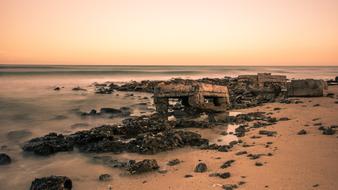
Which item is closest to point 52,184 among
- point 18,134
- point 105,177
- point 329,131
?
point 105,177

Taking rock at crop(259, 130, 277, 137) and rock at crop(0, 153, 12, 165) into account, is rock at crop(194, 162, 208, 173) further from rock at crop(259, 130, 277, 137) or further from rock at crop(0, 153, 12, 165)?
rock at crop(0, 153, 12, 165)

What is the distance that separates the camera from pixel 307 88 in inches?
595

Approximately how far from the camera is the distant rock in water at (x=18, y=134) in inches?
430

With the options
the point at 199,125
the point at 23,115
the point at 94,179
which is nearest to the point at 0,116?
the point at 23,115

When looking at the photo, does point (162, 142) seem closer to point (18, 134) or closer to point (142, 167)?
point (142, 167)

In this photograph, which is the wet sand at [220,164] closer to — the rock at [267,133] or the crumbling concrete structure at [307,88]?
the rock at [267,133]

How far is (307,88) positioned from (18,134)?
38.5 feet

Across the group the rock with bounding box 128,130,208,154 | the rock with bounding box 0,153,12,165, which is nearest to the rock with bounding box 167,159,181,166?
the rock with bounding box 128,130,208,154

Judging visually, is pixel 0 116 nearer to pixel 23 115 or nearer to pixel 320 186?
pixel 23 115

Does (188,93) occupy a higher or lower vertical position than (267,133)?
higher

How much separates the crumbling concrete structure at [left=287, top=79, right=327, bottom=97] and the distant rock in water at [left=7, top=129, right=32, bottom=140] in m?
11.1

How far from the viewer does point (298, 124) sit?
976 centimetres

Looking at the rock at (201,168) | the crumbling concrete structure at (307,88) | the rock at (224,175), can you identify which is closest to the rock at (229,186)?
the rock at (224,175)

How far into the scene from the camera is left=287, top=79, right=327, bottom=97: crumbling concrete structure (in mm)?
14789
